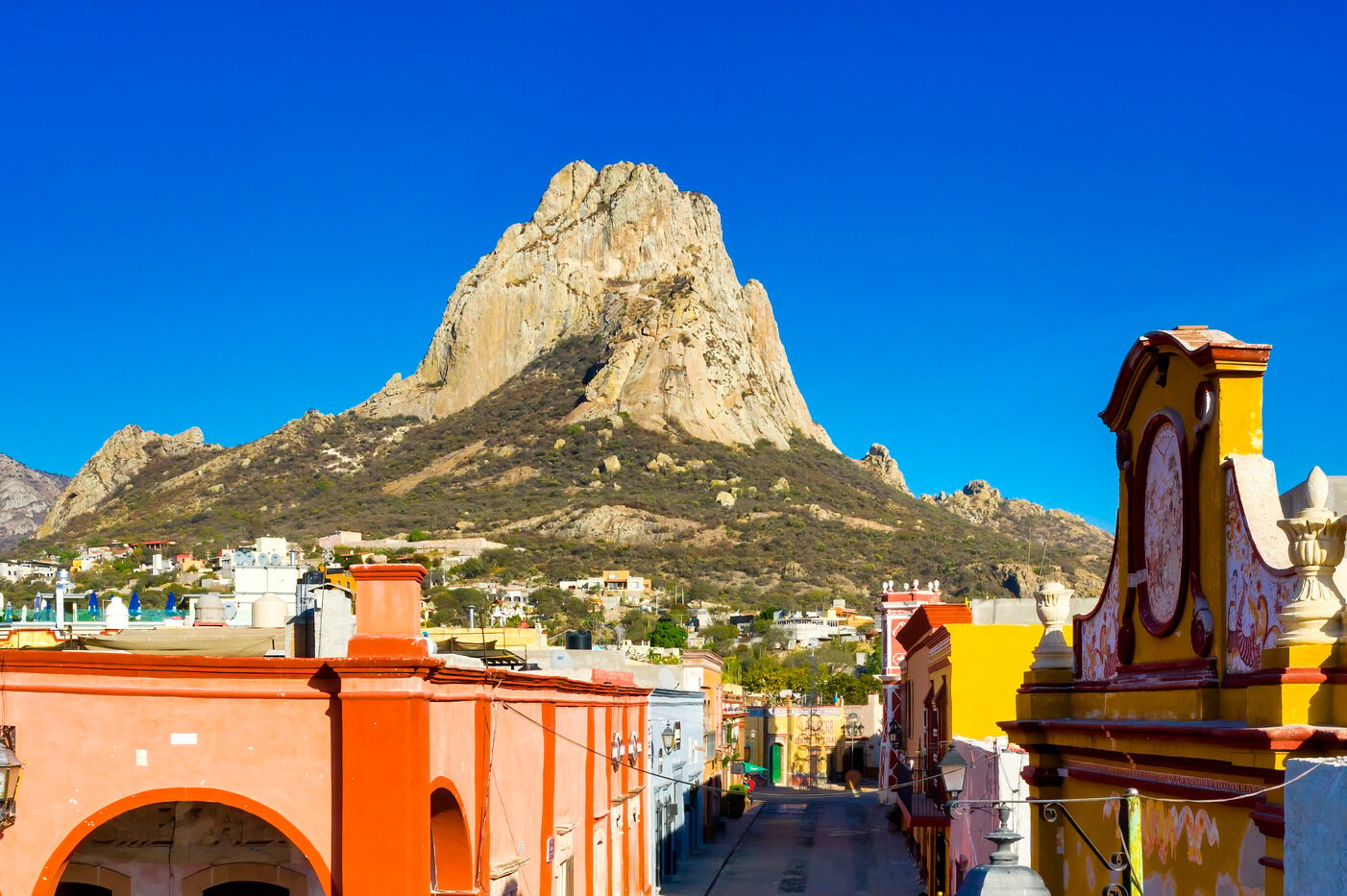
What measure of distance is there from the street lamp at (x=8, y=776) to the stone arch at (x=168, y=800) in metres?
0.54

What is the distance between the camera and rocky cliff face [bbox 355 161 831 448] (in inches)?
6304

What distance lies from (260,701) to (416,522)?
12911 centimetres

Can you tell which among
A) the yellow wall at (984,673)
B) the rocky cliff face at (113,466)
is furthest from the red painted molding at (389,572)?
the rocky cliff face at (113,466)

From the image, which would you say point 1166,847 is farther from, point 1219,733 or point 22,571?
point 22,571

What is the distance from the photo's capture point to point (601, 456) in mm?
151750

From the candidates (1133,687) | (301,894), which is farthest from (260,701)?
(1133,687)

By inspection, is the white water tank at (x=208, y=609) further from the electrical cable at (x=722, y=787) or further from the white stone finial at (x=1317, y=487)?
the white stone finial at (x=1317, y=487)

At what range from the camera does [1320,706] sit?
8117 millimetres

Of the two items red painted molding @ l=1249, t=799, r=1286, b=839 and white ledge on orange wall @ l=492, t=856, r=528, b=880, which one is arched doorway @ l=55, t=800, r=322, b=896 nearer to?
white ledge on orange wall @ l=492, t=856, r=528, b=880

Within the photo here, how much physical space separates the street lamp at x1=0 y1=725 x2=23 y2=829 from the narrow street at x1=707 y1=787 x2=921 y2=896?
24.5 metres

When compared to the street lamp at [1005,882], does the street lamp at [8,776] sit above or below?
below

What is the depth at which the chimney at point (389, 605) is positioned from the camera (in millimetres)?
13234

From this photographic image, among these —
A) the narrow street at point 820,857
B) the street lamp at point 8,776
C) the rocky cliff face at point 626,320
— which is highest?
the rocky cliff face at point 626,320

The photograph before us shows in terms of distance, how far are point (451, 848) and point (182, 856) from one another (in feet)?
9.46
